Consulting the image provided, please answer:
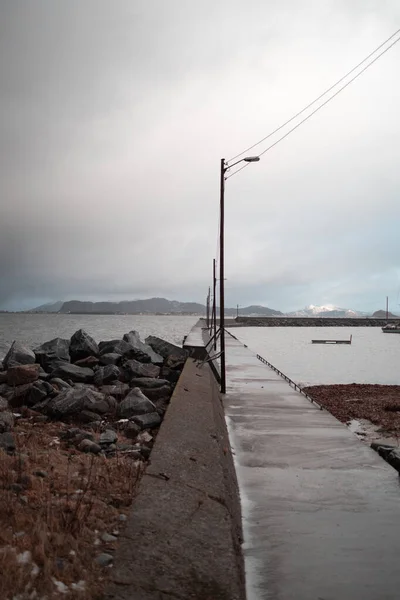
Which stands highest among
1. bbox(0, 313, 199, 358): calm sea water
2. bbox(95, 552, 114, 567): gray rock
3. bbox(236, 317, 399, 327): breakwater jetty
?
bbox(95, 552, 114, 567): gray rock

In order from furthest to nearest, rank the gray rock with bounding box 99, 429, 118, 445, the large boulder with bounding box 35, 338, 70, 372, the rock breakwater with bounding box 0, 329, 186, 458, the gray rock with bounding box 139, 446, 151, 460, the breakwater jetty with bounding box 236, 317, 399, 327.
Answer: the breakwater jetty with bounding box 236, 317, 399, 327
the large boulder with bounding box 35, 338, 70, 372
the rock breakwater with bounding box 0, 329, 186, 458
the gray rock with bounding box 99, 429, 118, 445
the gray rock with bounding box 139, 446, 151, 460

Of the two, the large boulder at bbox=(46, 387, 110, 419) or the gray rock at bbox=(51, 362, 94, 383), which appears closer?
the large boulder at bbox=(46, 387, 110, 419)

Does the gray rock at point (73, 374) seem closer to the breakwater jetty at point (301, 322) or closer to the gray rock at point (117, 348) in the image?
the gray rock at point (117, 348)

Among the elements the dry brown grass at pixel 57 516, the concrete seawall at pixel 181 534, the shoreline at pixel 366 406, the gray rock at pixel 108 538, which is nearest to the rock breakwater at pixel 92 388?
the dry brown grass at pixel 57 516

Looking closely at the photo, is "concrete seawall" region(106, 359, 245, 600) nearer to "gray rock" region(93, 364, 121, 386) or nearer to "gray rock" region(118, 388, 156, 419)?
"gray rock" region(118, 388, 156, 419)

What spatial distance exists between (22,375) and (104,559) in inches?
320

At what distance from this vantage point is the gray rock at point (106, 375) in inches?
462

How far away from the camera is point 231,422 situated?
9.94 metres

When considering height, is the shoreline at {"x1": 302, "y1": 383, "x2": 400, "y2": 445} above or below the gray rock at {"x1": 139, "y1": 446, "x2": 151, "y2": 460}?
below

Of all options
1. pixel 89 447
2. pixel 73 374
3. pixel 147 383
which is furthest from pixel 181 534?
pixel 73 374

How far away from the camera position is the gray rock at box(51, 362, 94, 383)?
38.5 feet

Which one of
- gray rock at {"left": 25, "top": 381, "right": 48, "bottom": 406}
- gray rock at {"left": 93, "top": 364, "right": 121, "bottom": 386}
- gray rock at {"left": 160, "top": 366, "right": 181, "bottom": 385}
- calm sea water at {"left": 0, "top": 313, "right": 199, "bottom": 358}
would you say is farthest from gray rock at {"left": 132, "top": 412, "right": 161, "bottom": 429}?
calm sea water at {"left": 0, "top": 313, "right": 199, "bottom": 358}

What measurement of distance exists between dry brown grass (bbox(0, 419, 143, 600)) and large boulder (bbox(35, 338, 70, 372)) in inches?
295

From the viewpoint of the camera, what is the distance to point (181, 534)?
353cm
